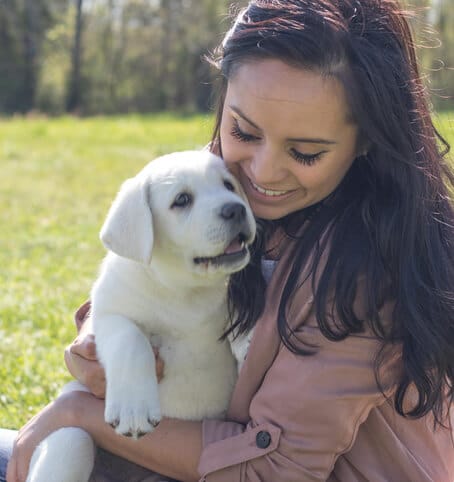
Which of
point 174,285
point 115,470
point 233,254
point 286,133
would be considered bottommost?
point 115,470

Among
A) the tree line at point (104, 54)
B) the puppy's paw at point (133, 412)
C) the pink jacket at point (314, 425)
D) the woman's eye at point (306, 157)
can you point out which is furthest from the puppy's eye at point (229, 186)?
the tree line at point (104, 54)

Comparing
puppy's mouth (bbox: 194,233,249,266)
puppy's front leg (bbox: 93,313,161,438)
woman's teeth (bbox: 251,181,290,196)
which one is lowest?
puppy's front leg (bbox: 93,313,161,438)

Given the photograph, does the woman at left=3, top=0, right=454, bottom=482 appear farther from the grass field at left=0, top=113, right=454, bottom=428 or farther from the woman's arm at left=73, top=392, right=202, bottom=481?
the grass field at left=0, top=113, right=454, bottom=428

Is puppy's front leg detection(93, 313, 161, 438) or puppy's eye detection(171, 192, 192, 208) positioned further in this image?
puppy's eye detection(171, 192, 192, 208)

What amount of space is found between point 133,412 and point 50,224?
217 inches

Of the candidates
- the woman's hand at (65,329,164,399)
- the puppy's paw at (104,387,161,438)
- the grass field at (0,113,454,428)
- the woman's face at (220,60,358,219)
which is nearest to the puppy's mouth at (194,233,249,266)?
the woman's face at (220,60,358,219)

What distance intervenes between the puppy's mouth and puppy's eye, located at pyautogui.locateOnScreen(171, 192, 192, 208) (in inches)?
7.9

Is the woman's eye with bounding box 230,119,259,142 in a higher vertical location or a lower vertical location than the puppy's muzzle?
higher

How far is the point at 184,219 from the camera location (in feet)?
8.39

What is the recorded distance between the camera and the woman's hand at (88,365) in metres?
2.52

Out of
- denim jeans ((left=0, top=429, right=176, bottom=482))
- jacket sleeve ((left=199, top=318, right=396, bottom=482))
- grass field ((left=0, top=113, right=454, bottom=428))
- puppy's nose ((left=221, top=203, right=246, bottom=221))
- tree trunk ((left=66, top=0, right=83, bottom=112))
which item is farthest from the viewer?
tree trunk ((left=66, top=0, right=83, bottom=112))

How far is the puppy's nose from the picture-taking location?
245 cm

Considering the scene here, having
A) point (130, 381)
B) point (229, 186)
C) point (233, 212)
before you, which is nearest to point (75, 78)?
point (229, 186)

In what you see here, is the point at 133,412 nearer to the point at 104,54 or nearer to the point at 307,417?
the point at 307,417
